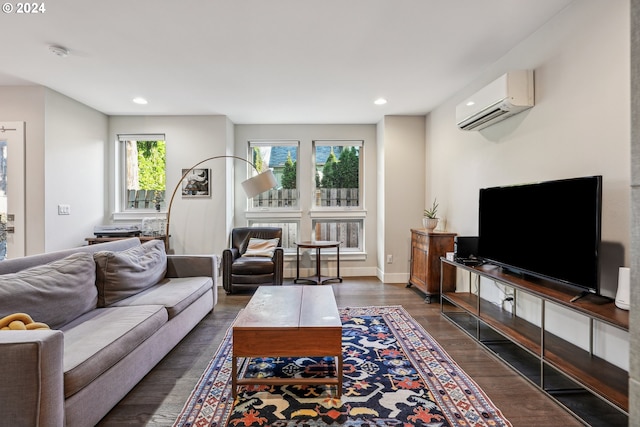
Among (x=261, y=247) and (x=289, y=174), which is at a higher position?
(x=289, y=174)

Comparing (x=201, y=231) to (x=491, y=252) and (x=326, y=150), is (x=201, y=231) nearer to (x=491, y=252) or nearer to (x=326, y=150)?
(x=326, y=150)

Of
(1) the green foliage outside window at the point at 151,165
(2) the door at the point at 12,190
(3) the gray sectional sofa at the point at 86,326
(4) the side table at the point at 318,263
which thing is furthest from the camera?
(1) the green foliage outside window at the point at 151,165

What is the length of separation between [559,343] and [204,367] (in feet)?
8.15

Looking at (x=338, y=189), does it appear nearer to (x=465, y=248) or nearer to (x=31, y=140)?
(x=465, y=248)

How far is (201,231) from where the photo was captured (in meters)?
4.80

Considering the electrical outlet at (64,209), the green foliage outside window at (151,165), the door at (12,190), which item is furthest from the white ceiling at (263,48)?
the electrical outlet at (64,209)

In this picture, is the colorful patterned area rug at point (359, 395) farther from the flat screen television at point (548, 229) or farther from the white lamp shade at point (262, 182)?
the white lamp shade at point (262, 182)

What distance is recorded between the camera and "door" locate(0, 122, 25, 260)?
11.8ft

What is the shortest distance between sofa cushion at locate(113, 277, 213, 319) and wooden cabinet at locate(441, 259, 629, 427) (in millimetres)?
2493

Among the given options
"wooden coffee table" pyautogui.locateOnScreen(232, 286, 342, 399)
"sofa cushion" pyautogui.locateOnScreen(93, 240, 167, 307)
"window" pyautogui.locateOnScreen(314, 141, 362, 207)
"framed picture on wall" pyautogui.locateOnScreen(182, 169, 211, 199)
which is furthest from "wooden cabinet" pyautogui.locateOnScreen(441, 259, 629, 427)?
"framed picture on wall" pyautogui.locateOnScreen(182, 169, 211, 199)

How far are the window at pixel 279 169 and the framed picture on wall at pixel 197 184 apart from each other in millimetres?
820

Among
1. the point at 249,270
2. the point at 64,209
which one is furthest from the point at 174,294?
the point at 64,209

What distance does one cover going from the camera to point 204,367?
2.32 m

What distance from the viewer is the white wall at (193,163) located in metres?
4.79
